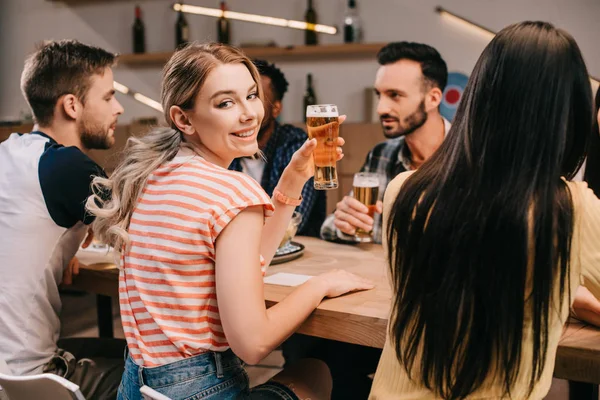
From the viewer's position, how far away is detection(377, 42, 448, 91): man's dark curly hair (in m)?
2.88

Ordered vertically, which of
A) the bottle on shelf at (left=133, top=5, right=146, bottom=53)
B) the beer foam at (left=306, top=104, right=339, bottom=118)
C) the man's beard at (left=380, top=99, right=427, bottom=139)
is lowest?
the man's beard at (left=380, top=99, right=427, bottom=139)

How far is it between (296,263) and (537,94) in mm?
1041

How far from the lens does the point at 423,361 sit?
3.62 ft

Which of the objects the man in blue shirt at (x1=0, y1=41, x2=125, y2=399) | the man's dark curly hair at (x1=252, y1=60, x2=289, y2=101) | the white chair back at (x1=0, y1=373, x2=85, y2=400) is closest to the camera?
the white chair back at (x1=0, y1=373, x2=85, y2=400)

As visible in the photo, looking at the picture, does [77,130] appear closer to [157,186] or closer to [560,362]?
[157,186]

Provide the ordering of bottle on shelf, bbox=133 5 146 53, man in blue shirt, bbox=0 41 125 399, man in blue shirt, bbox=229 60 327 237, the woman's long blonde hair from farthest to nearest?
bottle on shelf, bbox=133 5 146 53, man in blue shirt, bbox=229 60 327 237, man in blue shirt, bbox=0 41 125 399, the woman's long blonde hair

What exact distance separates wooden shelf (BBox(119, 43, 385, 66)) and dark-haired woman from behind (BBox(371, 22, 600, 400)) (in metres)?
3.31

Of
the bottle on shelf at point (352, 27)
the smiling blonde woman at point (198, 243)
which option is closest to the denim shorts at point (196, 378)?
the smiling blonde woman at point (198, 243)

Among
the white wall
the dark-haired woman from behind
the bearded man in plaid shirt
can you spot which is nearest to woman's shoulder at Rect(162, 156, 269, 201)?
the dark-haired woman from behind

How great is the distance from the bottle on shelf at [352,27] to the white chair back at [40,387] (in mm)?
3622

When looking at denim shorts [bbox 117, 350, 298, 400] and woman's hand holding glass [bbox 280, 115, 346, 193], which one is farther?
woman's hand holding glass [bbox 280, 115, 346, 193]

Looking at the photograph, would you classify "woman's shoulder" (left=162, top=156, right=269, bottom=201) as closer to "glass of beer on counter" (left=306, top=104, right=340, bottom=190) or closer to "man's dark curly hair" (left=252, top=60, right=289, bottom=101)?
"glass of beer on counter" (left=306, top=104, right=340, bottom=190)

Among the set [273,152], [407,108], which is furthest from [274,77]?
[407,108]

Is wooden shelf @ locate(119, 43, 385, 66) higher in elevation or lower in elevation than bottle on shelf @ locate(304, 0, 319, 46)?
lower
